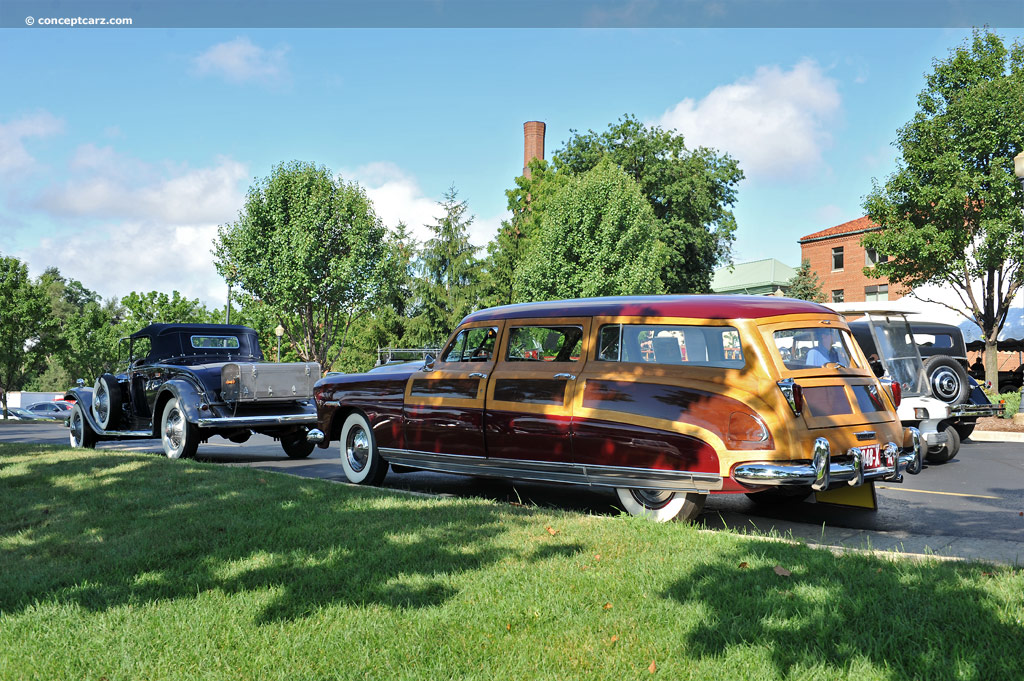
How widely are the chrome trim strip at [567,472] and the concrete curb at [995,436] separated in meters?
12.1

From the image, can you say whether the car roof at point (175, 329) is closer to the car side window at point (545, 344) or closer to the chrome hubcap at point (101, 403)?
the chrome hubcap at point (101, 403)

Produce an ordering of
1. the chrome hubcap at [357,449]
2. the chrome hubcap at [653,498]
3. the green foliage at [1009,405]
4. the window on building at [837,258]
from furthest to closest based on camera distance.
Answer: the window on building at [837,258] → the green foliage at [1009,405] → the chrome hubcap at [357,449] → the chrome hubcap at [653,498]

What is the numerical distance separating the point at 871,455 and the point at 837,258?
165 feet

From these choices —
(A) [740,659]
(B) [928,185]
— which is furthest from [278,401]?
(B) [928,185]

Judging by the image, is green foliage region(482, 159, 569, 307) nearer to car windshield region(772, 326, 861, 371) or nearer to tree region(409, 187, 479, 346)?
tree region(409, 187, 479, 346)

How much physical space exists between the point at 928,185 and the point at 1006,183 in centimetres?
189

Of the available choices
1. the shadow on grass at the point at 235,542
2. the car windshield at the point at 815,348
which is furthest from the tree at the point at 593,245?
the shadow on grass at the point at 235,542

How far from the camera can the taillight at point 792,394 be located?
19.2 ft

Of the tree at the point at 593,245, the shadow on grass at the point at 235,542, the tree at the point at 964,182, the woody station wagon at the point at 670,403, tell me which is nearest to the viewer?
the shadow on grass at the point at 235,542

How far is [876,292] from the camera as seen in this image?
1921 inches

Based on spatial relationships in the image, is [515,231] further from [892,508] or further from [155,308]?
[892,508]

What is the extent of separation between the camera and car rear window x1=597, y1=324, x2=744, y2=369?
6138 mm

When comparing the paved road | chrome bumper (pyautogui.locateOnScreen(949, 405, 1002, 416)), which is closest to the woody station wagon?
the paved road

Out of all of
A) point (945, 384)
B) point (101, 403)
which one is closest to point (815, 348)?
point (945, 384)
